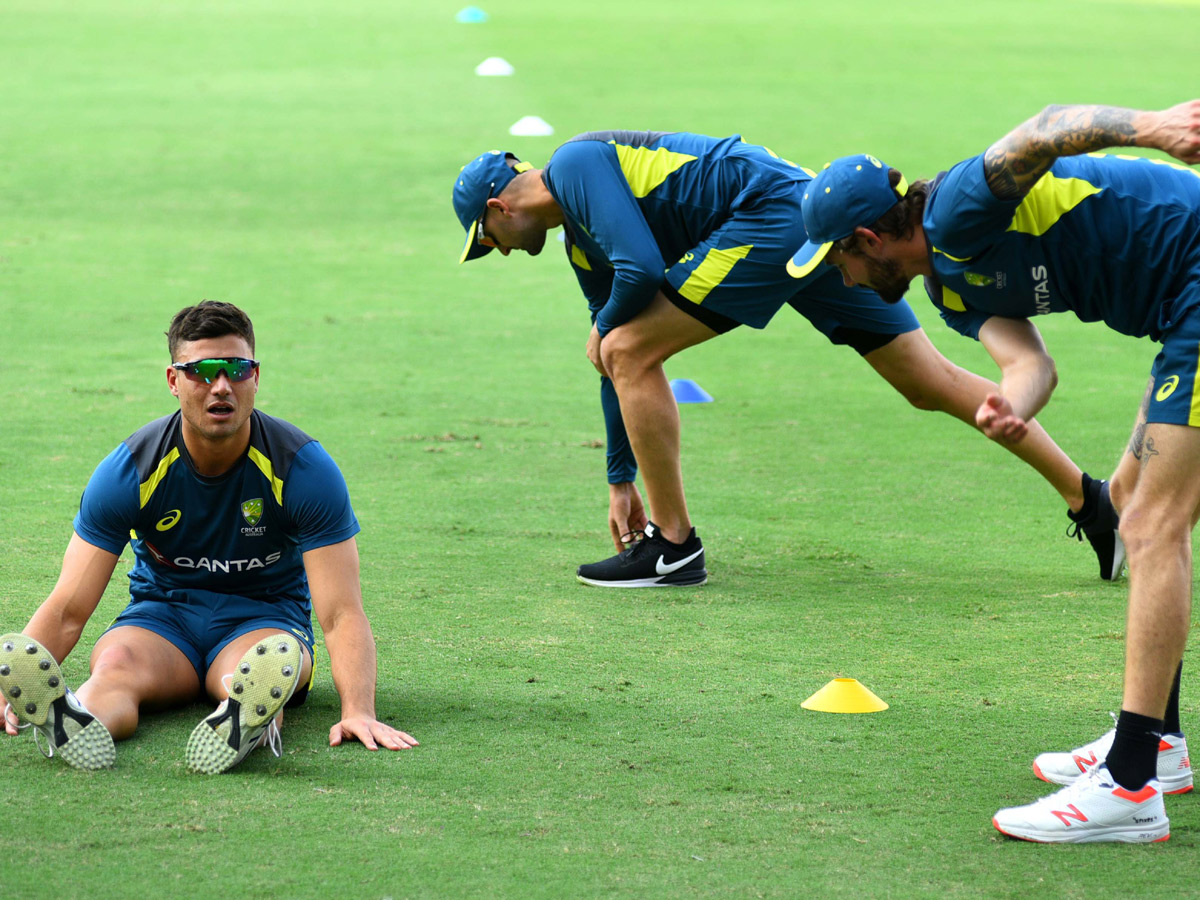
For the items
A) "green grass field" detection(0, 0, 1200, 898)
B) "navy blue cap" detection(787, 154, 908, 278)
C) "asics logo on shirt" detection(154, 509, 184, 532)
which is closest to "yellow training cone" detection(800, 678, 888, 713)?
"green grass field" detection(0, 0, 1200, 898)

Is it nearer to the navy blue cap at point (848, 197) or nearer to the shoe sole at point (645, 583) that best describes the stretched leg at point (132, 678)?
the shoe sole at point (645, 583)

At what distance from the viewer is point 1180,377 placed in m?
3.49

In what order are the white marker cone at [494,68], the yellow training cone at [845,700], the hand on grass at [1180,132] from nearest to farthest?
the hand on grass at [1180,132], the yellow training cone at [845,700], the white marker cone at [494,68]

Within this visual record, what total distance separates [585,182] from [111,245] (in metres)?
8.31

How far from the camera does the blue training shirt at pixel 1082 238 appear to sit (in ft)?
11.8

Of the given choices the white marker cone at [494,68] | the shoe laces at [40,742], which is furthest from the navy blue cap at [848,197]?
the white marker cone at [494,68]

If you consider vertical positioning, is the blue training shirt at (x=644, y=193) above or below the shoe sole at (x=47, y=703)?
above

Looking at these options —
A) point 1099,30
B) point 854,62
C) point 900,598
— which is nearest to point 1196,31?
point 1099,30

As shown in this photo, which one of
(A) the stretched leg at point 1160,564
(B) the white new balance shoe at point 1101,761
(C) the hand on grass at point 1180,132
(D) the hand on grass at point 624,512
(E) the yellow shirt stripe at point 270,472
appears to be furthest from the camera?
(D) the hand on grass at point 624,512

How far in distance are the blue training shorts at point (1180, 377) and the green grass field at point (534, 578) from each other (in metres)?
0.94

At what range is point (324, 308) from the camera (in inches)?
423

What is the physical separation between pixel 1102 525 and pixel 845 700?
180 centimetres

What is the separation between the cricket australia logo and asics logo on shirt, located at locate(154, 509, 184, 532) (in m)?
0.17

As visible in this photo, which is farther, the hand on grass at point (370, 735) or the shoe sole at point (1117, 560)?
the shoe sole at point (1117, 560)
